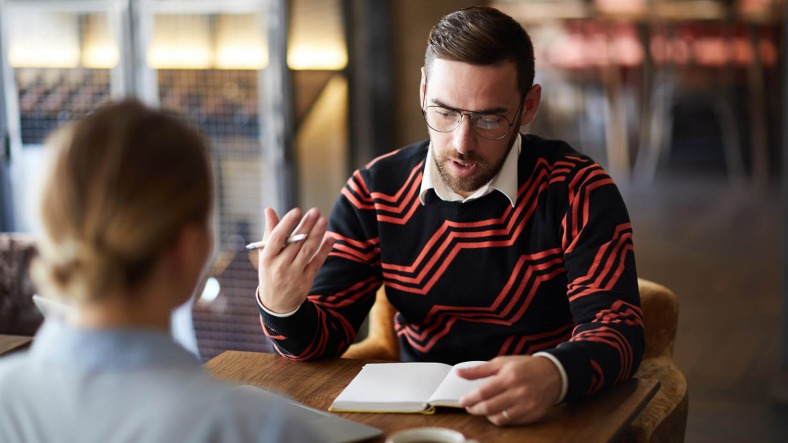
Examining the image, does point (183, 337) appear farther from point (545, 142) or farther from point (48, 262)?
point (48, 262)

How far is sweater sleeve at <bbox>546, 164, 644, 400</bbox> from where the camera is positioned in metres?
1.36

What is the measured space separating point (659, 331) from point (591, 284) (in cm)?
35

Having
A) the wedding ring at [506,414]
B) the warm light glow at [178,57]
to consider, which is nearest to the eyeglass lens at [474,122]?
the wedding ring at [506,414]

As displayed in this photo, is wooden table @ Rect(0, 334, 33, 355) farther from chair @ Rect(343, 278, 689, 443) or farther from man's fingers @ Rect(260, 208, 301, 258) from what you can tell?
chair @ Rect(343, 278, 689, 443)

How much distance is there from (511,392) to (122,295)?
1.87 feet

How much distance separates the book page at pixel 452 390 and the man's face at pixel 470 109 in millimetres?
425

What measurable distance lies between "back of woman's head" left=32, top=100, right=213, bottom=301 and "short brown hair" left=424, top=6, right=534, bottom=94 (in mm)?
868

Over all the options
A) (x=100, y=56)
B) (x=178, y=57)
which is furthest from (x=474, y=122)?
(x=100, y=56)

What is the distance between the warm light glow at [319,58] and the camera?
9.92 feet

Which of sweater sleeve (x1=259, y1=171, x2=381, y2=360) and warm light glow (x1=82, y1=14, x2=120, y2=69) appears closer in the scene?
sweater sleeve (x1=259, y1=171, x2=381, y2=360)

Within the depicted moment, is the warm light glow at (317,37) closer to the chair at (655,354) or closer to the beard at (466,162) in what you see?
the chair at (655,354)

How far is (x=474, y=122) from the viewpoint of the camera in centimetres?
163

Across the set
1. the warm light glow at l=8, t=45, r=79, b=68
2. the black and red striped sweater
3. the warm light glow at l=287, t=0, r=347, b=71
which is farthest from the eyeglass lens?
the warm light glow at l=8, t=45, r=79, b=68

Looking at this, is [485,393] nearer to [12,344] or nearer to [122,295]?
[122,295]
